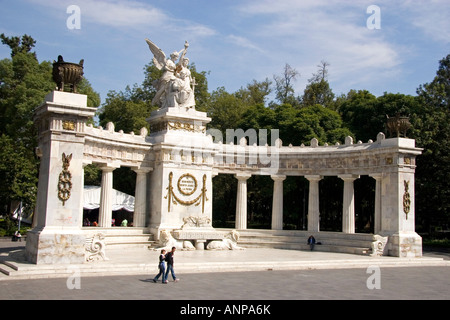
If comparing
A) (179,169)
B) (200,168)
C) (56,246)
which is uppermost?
(200,168)

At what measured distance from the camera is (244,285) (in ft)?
66.0

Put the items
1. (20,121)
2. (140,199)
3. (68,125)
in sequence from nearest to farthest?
(68,125), (140,199), (20,121)

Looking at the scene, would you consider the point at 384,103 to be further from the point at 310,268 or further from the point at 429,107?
the point at 310,268

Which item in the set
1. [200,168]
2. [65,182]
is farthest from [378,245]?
[65,182]

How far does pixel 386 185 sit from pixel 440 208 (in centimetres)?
1187

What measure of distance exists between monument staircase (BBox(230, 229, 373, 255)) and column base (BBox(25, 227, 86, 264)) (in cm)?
1772

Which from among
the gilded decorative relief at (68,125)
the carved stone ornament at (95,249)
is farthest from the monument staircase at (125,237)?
the gilded decorative relief at (68,125)

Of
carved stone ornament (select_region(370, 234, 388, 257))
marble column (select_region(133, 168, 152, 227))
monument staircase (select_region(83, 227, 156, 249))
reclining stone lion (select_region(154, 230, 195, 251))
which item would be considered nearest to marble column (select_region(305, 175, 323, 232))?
carved stone ornament (select_region(370, 234, 388, 257))

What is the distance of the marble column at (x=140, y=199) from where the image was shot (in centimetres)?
3634

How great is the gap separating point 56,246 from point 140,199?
13524 millimetres

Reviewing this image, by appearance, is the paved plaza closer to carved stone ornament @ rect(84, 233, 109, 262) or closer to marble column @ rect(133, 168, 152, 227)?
carved stone ornament @ rect(84, 233, 109, 262)

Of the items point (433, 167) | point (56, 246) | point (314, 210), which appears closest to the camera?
point (56, 246)

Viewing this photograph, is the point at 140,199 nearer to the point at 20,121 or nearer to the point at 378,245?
the point at 378,245
